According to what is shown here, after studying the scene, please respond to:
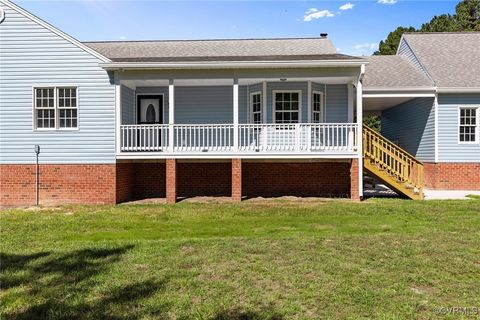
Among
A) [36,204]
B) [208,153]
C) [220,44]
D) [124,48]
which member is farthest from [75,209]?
[220,44]

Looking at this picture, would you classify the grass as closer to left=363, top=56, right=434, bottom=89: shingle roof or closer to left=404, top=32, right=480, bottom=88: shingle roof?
left=363, top=56, right=434, bottom=89: shingle roof

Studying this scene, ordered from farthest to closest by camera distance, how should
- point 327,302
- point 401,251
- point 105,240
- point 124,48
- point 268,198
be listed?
point 124,48
point 268,198
point 105,240
point 401,251
point 327,302

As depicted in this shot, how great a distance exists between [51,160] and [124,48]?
22.3 feet

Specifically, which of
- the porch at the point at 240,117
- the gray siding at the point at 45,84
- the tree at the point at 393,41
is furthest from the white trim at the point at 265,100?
the tree at the point at 393,41

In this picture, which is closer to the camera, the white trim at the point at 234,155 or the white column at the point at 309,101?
the white trim at the point at 234,155

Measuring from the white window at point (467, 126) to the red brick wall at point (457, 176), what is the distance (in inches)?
41.5

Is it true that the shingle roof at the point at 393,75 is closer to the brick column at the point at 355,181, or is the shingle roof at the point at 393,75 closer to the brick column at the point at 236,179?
the brick column at the point at 355,181

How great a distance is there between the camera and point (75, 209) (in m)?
10.9

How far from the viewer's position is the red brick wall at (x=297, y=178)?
13539 mm

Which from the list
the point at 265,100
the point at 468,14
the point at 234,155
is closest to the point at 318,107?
the point at 265,100

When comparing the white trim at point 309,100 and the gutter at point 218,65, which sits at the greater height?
the gutter at point 218,65

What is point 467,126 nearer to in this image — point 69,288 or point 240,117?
point 240,117

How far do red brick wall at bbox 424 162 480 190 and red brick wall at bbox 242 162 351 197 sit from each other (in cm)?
456

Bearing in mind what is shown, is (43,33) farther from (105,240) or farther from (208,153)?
(105,240)
